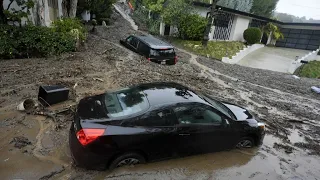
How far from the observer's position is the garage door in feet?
95.0

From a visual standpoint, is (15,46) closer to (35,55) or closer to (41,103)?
(35,55)

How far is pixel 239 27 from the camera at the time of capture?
2462 cm

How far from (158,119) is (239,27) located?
929 inches

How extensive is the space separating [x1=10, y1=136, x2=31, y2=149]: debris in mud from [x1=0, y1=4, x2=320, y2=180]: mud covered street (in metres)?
0.02

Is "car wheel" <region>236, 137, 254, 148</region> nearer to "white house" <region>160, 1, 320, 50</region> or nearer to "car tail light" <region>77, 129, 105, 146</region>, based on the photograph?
"car tail light" <region>77, 129, 105, 146</region>

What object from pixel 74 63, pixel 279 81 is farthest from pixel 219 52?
pixel 74 63

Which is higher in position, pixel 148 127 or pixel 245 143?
pixel 148 127

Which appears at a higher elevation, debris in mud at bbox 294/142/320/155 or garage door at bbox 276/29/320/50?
garage door at bbox 276/29/320/50

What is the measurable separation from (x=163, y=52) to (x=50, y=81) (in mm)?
5533

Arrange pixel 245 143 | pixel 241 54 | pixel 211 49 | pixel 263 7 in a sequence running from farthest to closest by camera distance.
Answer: pixel 263 7 < pixel 241 54 < pixel 211 49 < pixel 245 143

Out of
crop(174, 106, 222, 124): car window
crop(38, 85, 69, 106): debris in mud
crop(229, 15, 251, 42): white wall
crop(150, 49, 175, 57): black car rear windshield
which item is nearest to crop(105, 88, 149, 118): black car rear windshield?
crop(174, 106, 222, 124): car window

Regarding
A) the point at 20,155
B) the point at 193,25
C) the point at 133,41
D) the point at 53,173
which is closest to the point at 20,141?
the point at 20,155

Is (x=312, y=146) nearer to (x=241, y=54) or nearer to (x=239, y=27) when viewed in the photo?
(x=241, y=54)

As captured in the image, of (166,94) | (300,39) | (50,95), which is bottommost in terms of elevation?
(50,95)
